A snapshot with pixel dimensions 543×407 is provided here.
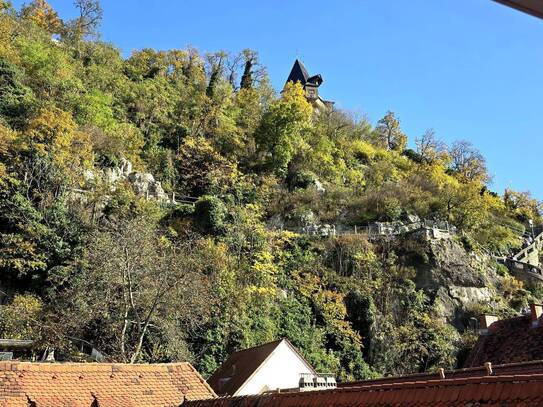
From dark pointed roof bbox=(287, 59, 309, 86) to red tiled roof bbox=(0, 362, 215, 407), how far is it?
61.9 metres

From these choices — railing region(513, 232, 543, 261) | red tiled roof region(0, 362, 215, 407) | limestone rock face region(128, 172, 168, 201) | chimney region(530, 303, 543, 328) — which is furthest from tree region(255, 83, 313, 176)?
red tiled roof region(0, 362, 215, 407)

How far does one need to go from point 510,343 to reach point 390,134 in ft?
163

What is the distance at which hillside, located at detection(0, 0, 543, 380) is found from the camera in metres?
22.7

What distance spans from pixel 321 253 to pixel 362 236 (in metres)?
3.30

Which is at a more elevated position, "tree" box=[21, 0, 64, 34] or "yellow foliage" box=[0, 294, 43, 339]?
"tree" box=[21, 0, 64, 34]

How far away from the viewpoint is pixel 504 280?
118 ft

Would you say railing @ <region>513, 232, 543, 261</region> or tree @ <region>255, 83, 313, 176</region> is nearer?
tree @ <region>255, 83, 313, 176</region>

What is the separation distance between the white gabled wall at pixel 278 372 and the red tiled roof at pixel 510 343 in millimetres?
7551

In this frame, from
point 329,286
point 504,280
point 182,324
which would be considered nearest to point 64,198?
point 182,324

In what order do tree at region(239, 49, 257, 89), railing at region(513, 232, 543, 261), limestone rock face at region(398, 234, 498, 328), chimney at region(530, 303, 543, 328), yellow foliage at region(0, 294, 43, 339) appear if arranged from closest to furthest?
chimney at region(530, 303, 543, 328)
yellow foliage at region(0, 294, 43, 339)
limestone rock face at region(398, 234, 498, 328)
railing at region(513, 232, 543, 261)
tree at region(239, 49, 257, 89)

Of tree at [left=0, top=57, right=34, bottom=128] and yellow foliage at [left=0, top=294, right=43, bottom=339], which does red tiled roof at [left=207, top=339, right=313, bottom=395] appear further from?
tree at [left=0, top=57, right=34, bottom=128]

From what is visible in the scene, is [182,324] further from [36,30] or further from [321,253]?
[36,30]

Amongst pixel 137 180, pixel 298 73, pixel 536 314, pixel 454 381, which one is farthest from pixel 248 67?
pixel 454 381

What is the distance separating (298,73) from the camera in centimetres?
7212
